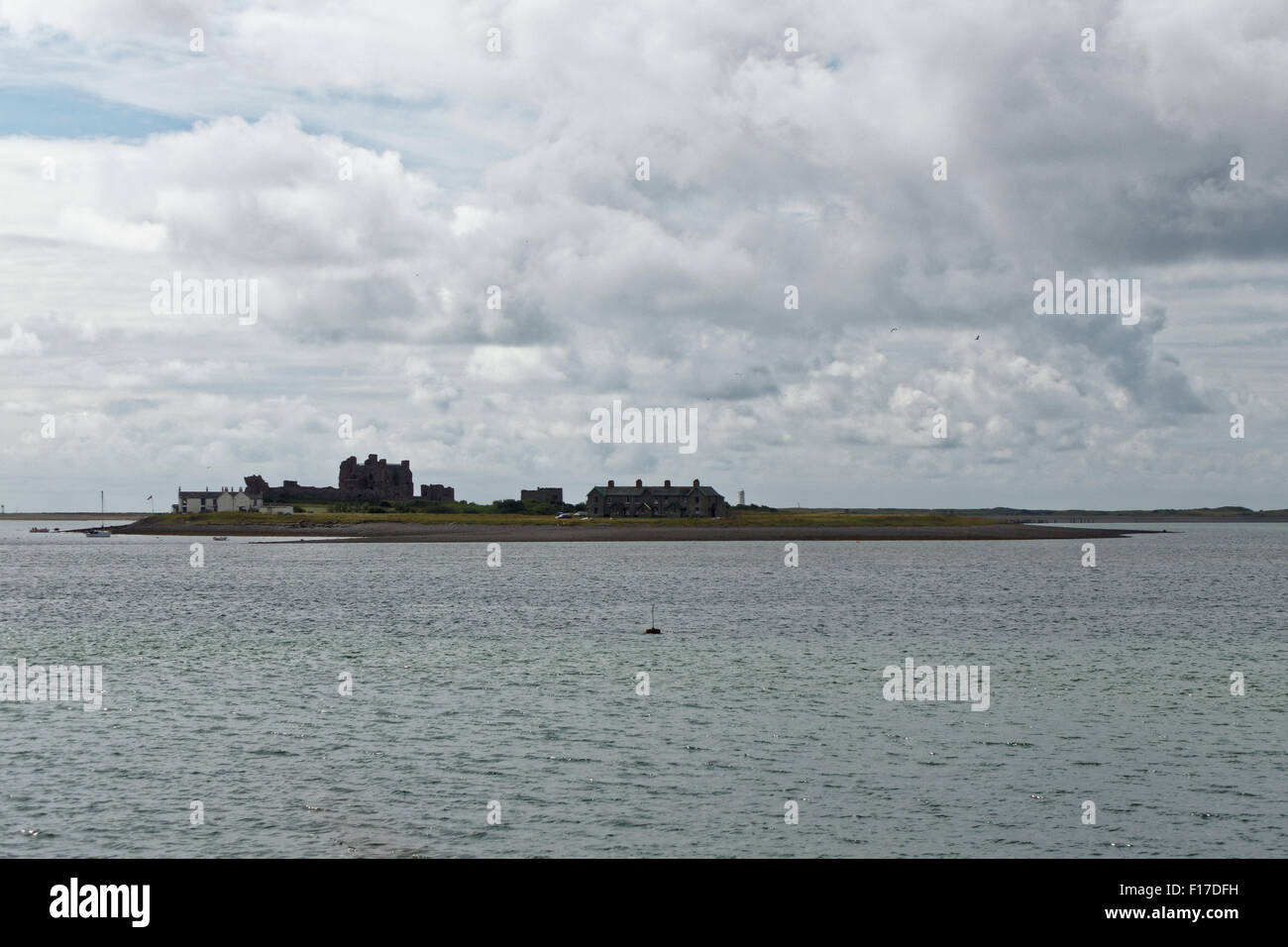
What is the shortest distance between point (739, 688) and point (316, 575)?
3483 inches

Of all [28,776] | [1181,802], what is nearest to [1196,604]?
[1181,802]

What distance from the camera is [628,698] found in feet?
140

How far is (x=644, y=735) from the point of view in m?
35.6

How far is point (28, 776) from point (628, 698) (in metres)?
20.1

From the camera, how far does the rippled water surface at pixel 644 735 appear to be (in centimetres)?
2522

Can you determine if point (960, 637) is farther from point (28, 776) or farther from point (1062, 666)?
point (28, 776)

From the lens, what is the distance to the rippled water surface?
25219 mm

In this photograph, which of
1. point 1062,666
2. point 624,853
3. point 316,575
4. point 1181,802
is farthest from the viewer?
point 316,575
